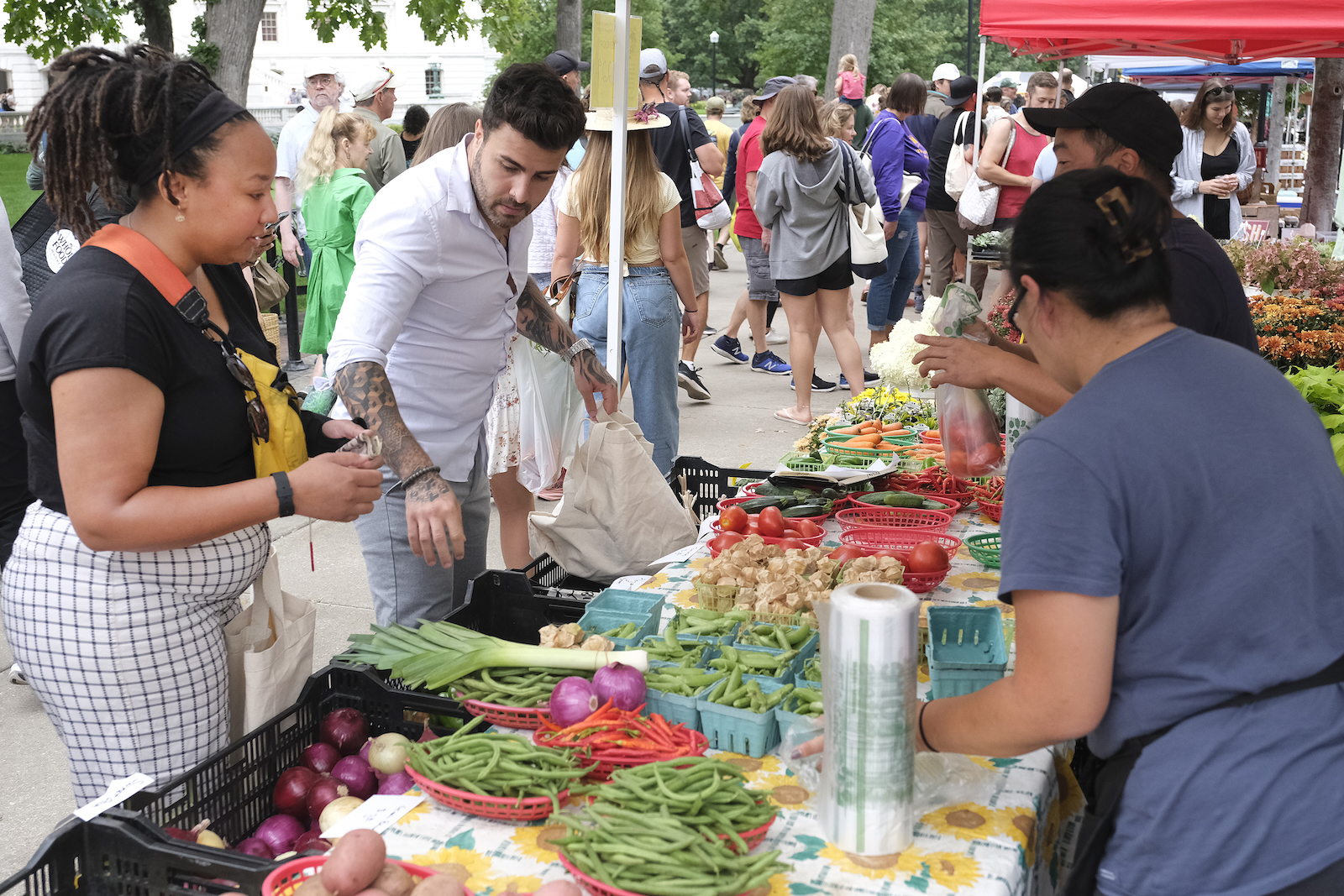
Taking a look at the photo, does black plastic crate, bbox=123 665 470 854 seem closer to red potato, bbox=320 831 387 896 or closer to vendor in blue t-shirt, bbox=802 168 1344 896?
red potato, bbox=320 831 387 896

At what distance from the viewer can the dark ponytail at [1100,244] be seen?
155 cm

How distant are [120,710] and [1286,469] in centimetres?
201

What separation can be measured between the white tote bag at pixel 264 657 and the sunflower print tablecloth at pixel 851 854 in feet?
1.81

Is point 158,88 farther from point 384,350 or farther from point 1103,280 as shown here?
point 1103,280

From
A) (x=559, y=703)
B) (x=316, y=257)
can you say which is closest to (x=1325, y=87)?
(x=316, y=257)

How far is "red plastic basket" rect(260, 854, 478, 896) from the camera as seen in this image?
1615mm

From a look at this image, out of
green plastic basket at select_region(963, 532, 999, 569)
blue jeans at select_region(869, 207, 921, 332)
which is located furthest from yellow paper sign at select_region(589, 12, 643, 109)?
blue jeans at select_region(869, 207, 921, 332)

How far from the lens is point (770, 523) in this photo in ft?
10.4

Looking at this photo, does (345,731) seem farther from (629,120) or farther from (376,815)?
(629,120)

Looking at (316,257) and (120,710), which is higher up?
(316,257)

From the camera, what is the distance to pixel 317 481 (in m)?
2.03

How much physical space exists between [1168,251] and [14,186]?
25.7 meters

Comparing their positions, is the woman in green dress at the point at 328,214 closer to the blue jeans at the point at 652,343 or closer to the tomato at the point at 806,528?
the blue jeans at the point at 652,343

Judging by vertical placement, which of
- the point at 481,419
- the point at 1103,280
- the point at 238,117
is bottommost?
the point at 481,419
